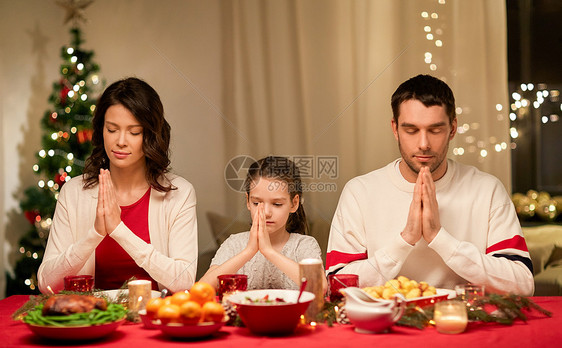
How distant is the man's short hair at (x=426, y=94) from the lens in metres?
2.22

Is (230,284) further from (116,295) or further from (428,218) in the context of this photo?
(428,218)

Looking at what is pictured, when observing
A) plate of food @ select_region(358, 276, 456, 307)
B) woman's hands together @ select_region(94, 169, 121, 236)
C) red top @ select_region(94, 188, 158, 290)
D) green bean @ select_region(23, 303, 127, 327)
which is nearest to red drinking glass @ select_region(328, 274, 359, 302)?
plate of food @ select_region(358, 276, 456, 307)

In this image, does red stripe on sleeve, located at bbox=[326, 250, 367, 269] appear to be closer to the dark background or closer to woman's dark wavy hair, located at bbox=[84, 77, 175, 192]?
woman's dark wavy hair, located at bbox=[84, 77, 175, 192]

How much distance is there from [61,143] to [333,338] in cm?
337

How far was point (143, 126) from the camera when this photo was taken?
241 cm

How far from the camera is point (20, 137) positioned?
15.5ft

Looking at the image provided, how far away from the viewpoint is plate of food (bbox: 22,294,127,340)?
1.45 meters

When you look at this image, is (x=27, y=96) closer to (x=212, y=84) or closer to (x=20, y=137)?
(x=20, y=137)

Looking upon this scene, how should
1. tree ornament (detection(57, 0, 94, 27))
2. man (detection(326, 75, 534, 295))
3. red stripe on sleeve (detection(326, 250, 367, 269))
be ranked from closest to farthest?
man (detection(326, 75, 534, 295)) < red stripe on sleeve (detection(326, 250, 367, 269)) < tree ornament (detection(57, 0, 94, 27))

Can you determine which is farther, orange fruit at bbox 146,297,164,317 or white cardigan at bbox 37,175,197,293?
white cardigan at bbox 37,175,197,293

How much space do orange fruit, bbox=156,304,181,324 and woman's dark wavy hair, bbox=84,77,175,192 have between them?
1.06 metres

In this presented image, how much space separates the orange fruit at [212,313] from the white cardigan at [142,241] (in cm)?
80

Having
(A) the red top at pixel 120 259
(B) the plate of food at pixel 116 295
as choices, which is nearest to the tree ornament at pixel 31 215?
(A) the red top at pixel 120 259

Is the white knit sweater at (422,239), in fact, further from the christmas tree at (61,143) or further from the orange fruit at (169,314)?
→ the christmas tree at (61,143)
